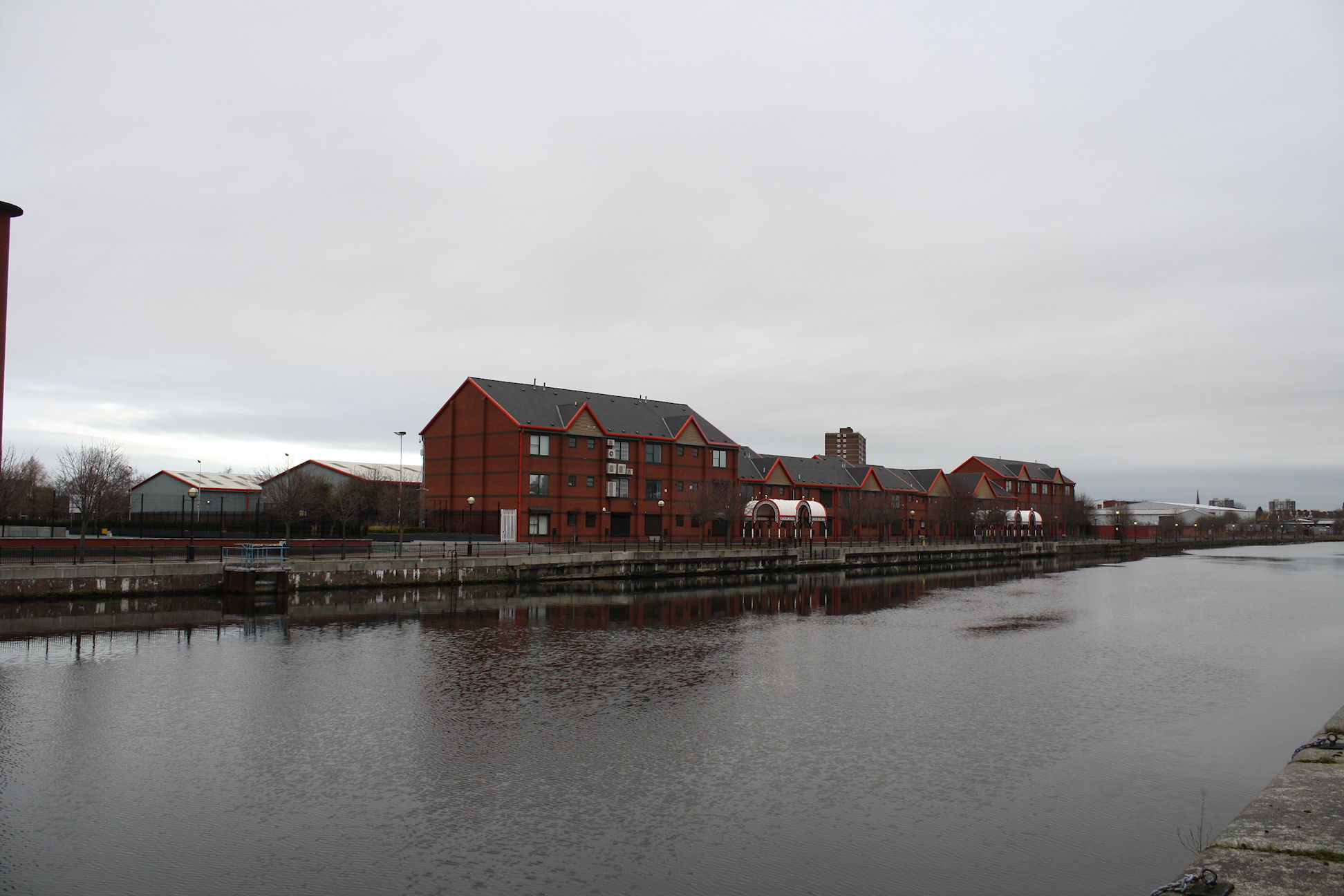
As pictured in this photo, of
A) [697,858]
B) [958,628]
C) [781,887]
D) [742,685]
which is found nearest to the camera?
[781,887]

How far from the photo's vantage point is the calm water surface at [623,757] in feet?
35.6

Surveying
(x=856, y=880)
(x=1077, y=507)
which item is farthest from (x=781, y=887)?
(x=1077, y=507)

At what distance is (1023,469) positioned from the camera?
431 feet

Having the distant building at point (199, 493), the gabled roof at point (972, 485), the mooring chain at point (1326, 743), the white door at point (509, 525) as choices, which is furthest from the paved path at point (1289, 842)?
the gabled roof at point (972, 485)

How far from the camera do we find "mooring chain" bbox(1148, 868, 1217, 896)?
8.05 m

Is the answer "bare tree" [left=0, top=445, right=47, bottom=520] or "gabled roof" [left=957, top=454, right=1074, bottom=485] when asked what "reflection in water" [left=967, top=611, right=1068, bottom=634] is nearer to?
"bare tree" [left=0, top=445, right=47, bottom=520]

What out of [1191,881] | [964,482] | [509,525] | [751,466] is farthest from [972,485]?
[1191,881]

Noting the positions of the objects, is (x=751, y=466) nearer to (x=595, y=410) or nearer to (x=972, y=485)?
(x=595, y=410)

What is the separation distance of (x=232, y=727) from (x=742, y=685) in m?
11.4

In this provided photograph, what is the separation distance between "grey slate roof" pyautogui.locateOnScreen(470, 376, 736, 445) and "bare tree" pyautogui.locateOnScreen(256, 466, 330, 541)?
14648 millimetres

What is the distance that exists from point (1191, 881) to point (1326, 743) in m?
7.26

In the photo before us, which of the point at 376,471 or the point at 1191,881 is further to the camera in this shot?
the point at 376,471

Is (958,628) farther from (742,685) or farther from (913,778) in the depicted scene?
(913,778)

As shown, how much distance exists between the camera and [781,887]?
10.4 m
